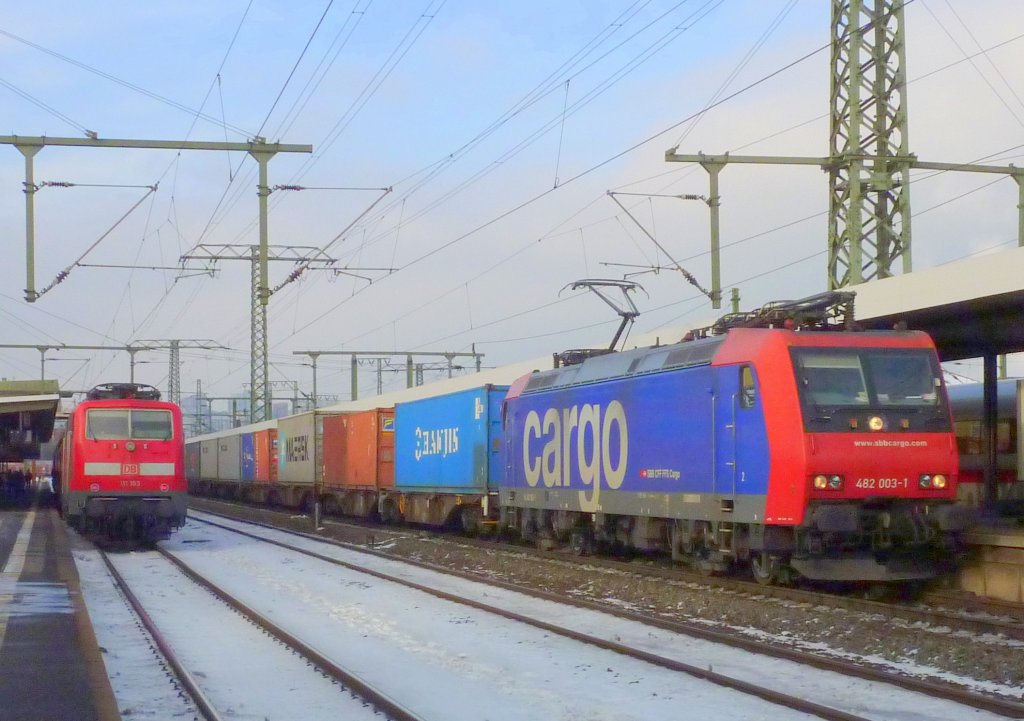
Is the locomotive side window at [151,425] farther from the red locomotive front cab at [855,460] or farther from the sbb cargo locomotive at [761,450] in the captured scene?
the red locomotive front cab at [855,460]

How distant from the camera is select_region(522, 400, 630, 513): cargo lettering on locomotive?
17.9 metres

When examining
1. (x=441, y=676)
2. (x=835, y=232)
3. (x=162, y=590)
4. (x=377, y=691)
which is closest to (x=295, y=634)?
(x=441, y=676)

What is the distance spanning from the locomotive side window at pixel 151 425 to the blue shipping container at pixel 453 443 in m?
5.79

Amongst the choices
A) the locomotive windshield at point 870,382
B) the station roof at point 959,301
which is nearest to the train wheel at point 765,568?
the locomotive windshield at point 870,382

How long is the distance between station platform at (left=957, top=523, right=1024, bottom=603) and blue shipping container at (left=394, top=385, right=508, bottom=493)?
10.3m

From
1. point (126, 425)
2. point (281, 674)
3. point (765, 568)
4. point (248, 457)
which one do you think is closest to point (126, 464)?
point (126, 425)

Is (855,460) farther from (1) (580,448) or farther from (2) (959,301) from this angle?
(1) (580,448)

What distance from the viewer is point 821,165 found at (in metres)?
18.3

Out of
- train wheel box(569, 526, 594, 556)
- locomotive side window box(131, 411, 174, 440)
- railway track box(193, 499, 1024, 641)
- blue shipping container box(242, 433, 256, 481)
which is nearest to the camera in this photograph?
railway track box(193, 499, 1024, 641)

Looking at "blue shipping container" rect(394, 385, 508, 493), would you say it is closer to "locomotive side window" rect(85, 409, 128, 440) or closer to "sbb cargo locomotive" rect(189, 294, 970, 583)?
"sbb cargo locomotive" rect(189, 294, 970, 583)

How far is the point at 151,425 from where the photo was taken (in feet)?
76.5

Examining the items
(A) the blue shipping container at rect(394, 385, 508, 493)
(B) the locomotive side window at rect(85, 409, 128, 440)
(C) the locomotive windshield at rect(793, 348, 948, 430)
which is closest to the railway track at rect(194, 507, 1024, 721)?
(C) the locomotive windshield at rect(793, 348, 948, 430)

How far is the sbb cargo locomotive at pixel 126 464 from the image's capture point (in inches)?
894

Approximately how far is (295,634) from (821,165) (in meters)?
10.7
